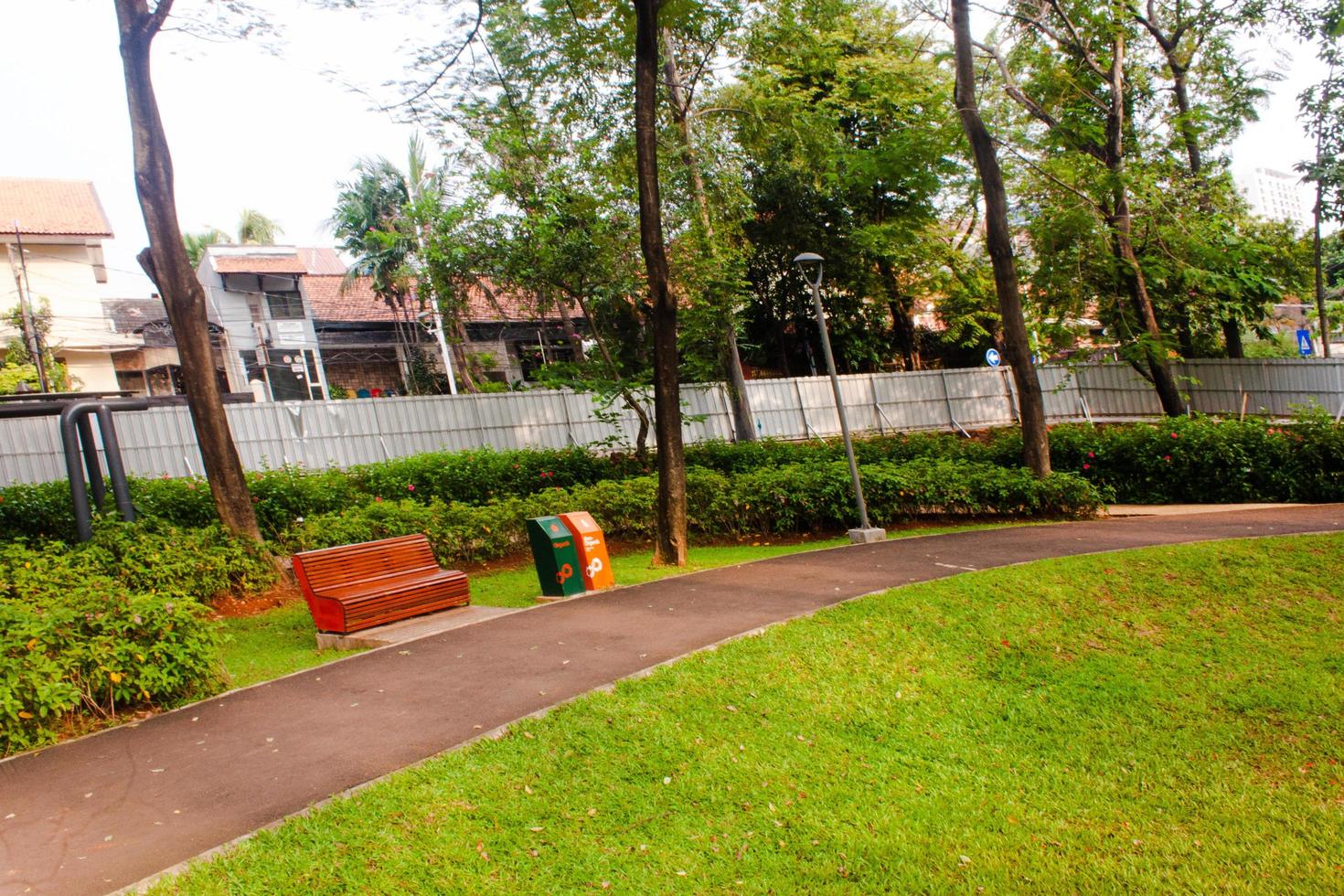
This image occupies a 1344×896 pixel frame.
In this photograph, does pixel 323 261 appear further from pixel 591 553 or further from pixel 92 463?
pixel 591 553

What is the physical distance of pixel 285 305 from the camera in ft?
120

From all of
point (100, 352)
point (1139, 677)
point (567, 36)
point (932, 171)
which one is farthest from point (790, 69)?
point (100, 352)

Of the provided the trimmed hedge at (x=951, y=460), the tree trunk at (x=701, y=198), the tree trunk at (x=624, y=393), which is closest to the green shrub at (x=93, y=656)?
the trimmed hedge at (x=951, y=460)

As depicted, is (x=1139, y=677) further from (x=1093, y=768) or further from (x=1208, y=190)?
(x=1208, y=190)

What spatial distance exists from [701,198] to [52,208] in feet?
92.9

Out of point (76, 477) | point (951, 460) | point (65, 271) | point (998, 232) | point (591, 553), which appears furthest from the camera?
point (65, 271)

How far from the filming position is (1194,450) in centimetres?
1557

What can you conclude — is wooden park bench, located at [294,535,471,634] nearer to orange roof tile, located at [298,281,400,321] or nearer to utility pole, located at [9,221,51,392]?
utility pole, located at [9,221,51,392]

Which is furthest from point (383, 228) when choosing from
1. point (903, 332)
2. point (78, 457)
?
point (78, 457)

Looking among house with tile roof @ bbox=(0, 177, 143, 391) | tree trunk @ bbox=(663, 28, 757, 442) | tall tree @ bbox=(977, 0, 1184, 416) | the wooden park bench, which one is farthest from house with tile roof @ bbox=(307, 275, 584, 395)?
the wooden park bench

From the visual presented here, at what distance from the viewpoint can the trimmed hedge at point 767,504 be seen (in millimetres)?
12430

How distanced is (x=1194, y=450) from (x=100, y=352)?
35.1 metres

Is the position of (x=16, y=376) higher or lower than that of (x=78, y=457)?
higher

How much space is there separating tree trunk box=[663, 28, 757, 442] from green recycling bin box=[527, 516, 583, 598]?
9.88 m
